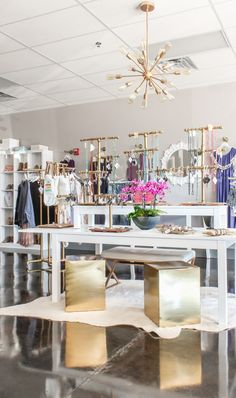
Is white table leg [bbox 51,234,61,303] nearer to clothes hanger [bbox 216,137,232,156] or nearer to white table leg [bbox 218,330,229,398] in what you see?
white table leg [bbox 218,330,229,398]

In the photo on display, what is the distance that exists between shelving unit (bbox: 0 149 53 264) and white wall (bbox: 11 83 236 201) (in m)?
0.44

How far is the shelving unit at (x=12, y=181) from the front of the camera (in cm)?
759

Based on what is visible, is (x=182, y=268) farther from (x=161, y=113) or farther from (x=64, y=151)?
(x=64, y=151)

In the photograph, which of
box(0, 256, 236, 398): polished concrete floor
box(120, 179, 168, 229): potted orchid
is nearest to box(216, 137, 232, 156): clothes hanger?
box(120, 179, 168, 229): potted orchid

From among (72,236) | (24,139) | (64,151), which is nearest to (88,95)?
(64,151)

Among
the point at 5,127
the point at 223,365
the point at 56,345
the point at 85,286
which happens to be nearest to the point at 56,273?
the point at 85,286

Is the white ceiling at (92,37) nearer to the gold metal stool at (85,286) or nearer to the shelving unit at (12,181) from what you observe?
the shelving unit at (12,181)

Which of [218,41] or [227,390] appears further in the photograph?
[218,41]

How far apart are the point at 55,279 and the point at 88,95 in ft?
14.0

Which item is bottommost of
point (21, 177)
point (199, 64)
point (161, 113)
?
point (21, 177)

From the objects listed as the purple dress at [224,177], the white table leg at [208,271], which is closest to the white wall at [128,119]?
the purple dress at [224,177]

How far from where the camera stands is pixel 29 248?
288 inches

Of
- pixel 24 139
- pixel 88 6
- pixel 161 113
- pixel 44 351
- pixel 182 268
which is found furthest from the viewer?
pixel 24 139

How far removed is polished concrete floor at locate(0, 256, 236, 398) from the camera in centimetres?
211
